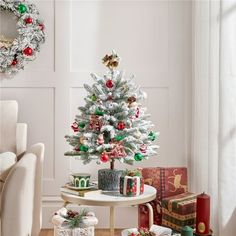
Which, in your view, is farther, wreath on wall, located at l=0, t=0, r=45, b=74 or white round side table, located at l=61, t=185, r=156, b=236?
wreath on wall, located at l=0, t=0, r=45, b=74

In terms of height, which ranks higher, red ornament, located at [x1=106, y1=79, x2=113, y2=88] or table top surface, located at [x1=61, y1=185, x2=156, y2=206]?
red ornament, located at [x1=106, y1=79, x2=113, y2=88]

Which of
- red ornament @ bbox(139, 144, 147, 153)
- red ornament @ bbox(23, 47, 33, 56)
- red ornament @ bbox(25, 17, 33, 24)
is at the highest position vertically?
red ornament @ bbox(25, 17, 33, 24)

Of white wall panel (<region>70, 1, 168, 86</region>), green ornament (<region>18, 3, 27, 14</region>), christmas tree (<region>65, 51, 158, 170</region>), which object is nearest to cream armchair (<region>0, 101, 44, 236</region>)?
christmas tree (<region>65, 51, 158, 170</region>)

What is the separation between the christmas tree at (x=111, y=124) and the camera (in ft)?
8.95

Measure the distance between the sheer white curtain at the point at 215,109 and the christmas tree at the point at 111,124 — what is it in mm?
502

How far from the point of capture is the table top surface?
2580 millimetres

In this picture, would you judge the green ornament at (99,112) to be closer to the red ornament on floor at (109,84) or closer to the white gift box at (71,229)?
the red ornament on floor at (109,84)

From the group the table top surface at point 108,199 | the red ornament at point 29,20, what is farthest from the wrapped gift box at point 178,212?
the red ornament at point 29,20

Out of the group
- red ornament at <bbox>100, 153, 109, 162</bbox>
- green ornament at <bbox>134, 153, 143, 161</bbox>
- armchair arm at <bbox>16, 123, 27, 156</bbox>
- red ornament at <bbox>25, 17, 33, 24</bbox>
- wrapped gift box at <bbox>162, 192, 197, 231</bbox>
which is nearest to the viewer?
red ornament at <bbox>100, 153, 109, 162</bbox>

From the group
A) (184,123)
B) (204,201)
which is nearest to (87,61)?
(184,123)

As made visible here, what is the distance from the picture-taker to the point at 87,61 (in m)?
3.77

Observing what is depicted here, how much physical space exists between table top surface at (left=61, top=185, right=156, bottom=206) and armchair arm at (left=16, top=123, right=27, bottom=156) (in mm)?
795

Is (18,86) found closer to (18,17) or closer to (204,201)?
(18,17)

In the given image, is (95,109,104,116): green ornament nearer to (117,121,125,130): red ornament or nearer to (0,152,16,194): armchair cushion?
(117,121,125,130): red ornament
